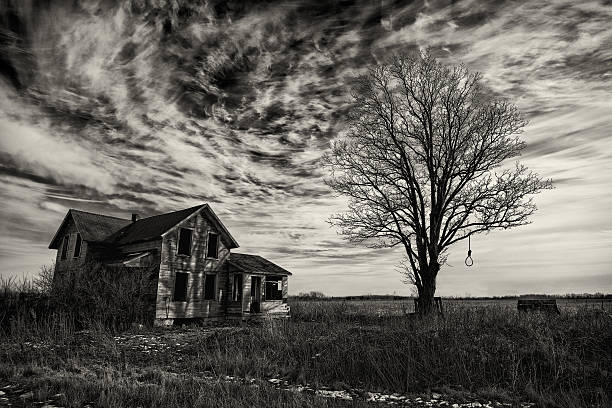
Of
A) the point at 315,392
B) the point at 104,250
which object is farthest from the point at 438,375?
the point at 104,250

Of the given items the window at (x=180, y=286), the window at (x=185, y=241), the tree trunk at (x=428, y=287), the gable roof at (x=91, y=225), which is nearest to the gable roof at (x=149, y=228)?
the gable roof at (x=91, y=225)

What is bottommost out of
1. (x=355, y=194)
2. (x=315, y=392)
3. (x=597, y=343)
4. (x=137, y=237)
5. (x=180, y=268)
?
(x=315, y=392)

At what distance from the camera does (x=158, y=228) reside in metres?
25.9

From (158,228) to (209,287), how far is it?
5.15m

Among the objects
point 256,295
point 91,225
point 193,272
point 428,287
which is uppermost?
point 91,225

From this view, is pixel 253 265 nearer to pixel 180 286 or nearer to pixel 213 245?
pixel 213 245

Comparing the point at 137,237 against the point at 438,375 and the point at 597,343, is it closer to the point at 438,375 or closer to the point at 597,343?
the point at 438,375

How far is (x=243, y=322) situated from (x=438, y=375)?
731 inches

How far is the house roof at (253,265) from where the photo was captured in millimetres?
28141

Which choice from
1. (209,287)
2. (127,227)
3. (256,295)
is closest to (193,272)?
(209,287)

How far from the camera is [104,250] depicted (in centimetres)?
2717

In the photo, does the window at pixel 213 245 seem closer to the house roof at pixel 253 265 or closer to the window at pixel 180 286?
the house roof at pixel 253 265

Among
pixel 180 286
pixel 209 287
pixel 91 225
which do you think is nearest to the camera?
pixel 180 286

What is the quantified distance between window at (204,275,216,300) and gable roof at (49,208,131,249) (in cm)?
764
